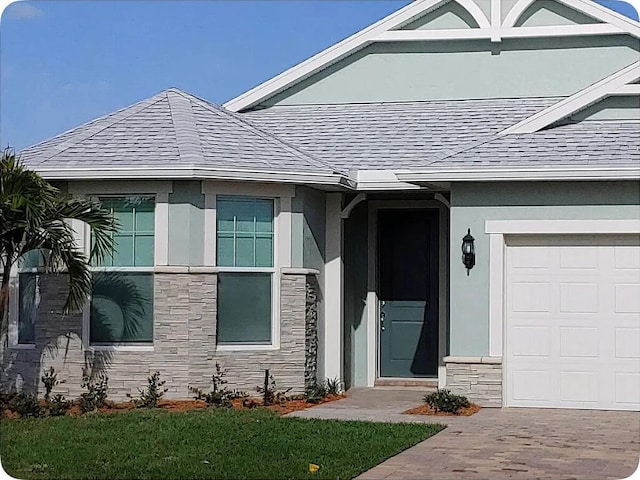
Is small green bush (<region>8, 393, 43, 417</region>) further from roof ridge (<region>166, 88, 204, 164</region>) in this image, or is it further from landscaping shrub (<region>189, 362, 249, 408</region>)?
roof ridge (<region>166, 88, 204, 164</region>)

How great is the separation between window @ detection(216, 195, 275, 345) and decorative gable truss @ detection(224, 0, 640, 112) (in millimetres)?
4084

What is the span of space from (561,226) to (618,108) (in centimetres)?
187

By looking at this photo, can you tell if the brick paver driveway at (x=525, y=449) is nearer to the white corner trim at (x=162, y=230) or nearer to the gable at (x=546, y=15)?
the white corner trim at (x=162, y=230)

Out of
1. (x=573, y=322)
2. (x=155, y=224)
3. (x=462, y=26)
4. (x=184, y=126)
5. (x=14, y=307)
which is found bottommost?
(x=573, y=322)

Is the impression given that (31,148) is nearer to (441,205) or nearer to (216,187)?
(216,187)

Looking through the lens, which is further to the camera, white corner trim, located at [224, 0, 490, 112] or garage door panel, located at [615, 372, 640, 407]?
white corner trim, located at [224, 0, 490, 112]

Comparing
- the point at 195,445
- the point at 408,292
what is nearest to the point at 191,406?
the point at 195,445

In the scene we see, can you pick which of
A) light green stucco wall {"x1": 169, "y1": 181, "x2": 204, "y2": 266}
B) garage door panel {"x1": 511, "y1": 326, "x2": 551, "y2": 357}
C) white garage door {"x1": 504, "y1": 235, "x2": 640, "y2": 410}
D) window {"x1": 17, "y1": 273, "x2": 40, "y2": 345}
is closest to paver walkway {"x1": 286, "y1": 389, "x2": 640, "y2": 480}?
white garage door {"x1": 504, "y1": 235, "x2": 640, "y2": 410}

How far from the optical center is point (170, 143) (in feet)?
44.8

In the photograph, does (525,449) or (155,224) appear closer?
(525,449)

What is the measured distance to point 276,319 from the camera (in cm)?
1363

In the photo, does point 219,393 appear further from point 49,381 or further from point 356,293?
point 356,293

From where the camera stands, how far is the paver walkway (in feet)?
29.4

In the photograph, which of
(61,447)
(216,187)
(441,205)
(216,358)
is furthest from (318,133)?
(61,447)
